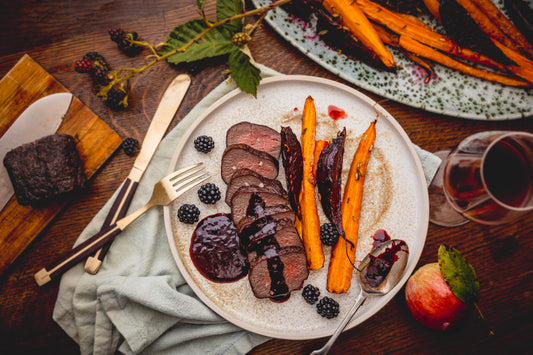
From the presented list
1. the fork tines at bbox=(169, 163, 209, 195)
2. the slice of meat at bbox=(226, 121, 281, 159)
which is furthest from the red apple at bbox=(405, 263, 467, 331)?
the fork tines at bbox=(169, 163, 209, 195)

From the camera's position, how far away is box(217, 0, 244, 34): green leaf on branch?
5.72 feet

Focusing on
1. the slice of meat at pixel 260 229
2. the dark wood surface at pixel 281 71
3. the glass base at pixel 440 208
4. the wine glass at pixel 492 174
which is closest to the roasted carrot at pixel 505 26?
the dark wood surface at pixel 281 71

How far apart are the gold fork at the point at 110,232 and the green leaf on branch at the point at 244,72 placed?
56cm

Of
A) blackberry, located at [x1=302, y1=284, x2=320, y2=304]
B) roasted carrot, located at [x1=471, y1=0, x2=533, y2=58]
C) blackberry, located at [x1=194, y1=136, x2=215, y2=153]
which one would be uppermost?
roasted carrot, located at [x1=471, y1=0, x2=533, y2=58]

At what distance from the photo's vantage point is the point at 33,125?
1.80 meters

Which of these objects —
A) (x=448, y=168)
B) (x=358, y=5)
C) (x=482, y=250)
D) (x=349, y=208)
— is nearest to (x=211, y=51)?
(x=358, y=5)

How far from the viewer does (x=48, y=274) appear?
1750 millimetres

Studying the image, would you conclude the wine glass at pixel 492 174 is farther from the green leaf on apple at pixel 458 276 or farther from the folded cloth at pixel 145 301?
the folded cloth at pixel 145 301

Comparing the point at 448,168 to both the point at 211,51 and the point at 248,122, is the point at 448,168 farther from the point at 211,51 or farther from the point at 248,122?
the point at 211,51

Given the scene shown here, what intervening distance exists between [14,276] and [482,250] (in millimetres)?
2653

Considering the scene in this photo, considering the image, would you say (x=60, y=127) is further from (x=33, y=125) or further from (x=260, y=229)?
(x=260, y=229)

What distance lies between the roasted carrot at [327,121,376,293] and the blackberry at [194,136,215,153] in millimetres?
778

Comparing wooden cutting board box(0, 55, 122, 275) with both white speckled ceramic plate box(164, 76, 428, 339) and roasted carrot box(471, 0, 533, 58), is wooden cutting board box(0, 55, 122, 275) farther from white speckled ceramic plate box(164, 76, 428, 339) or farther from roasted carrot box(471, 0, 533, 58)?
roasted carrot box(471, 0, 533, 58)

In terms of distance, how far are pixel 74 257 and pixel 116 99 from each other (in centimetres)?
89
